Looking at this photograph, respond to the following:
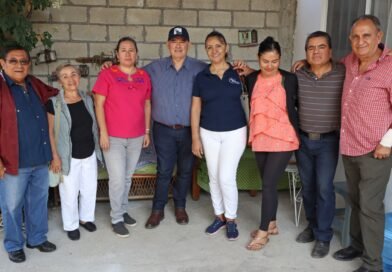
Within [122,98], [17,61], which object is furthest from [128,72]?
[17,61]

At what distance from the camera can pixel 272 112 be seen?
275cm

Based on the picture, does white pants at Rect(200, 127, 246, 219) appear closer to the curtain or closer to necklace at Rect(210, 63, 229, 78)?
necklace at Rect(210, 63, 229, 78)

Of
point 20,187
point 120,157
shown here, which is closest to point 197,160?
point 120,157

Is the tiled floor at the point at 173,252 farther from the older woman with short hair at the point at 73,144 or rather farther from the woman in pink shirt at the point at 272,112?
the woman in pink shirt at the point at 272,112

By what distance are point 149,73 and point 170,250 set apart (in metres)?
1.32

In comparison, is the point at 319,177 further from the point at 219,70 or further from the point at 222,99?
the point at 219,70

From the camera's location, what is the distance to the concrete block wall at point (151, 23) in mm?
4340

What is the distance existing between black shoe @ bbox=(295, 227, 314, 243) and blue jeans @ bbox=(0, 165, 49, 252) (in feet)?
6.12

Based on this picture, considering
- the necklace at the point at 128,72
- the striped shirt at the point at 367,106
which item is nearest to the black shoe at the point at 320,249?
the striped shirt at the point at 367,106

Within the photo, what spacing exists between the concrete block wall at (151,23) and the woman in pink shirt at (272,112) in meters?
1.96

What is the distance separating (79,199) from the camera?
3189mm

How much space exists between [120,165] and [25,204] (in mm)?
699

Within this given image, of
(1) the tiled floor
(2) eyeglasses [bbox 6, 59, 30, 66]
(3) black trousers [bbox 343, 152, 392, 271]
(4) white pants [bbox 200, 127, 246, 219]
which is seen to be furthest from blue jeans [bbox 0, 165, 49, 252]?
(3) black trousers [bbox 343, 152, 392, 271]

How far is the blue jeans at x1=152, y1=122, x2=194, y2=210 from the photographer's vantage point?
3123mm
